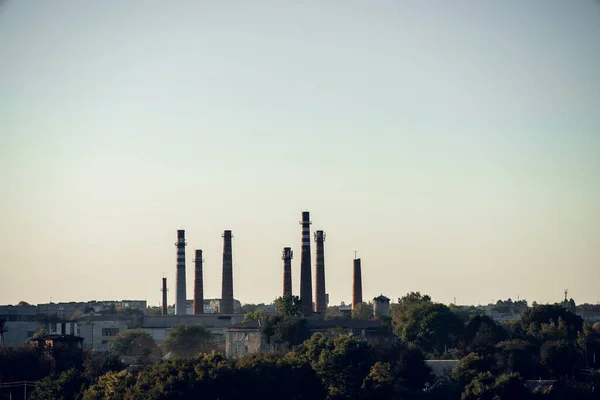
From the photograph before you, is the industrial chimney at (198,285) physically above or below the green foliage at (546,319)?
above

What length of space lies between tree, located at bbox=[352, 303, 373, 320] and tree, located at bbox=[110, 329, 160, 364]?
2486 centimetres

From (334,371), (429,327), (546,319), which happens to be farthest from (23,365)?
(546,319)

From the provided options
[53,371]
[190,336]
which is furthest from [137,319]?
[53,371]

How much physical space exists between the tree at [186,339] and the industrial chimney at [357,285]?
72.8 ft

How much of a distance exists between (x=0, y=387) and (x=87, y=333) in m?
49.0

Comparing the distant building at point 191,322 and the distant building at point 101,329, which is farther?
the distant building at point 191,322

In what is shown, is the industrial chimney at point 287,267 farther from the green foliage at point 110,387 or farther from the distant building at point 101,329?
the green foliage at point 110,387

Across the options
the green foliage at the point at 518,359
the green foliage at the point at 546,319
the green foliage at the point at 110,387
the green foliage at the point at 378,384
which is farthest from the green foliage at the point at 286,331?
the green foliage at the point at 110,387

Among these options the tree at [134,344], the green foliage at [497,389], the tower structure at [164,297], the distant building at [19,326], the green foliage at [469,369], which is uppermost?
the tower structure at [164,297]

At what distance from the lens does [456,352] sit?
96625 mm

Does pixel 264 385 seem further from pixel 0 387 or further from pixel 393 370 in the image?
pixel 0 387

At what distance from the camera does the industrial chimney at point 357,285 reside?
133 metres

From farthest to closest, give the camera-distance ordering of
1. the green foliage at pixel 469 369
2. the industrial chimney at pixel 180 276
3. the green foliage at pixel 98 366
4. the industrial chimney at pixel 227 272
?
the industrial chimney at pixel 180 276 → the industrial chimney at pixel 227 272 → the green foliage at pixel 469 369 → the green foliage at pixel 98 366

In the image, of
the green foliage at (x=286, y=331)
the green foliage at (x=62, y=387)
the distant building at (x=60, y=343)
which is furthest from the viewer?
the green foliage at (x=286, y=331)
